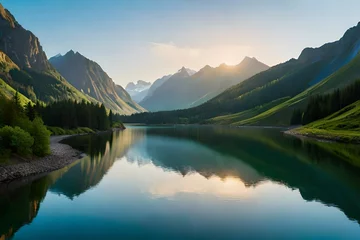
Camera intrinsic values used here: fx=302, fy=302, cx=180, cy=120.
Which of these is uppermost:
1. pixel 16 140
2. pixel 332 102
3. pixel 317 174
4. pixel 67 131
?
pixel 332 102

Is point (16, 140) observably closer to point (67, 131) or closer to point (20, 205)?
point (20, 205)

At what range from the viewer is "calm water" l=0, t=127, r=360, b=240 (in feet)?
99.1

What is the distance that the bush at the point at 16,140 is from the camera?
56.2 metres

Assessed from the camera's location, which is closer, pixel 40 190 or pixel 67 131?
pixel 40 190

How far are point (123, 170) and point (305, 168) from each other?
1567 inches

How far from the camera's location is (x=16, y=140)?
5691 cm

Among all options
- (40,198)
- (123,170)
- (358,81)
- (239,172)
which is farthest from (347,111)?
(40,198)

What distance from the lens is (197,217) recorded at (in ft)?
111

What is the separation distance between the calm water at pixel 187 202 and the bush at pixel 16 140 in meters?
7.77

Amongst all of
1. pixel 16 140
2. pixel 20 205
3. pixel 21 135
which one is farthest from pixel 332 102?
pixel 20 205

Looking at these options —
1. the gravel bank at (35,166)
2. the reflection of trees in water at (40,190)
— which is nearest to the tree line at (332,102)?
the reflection of trees in water at (40,190)

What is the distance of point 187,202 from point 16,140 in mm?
36516

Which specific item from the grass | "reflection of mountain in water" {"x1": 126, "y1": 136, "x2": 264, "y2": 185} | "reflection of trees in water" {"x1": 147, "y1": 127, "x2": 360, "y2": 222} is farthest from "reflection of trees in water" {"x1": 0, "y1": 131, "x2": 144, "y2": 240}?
the grass

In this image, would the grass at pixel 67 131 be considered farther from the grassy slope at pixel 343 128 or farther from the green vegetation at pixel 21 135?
the grassy slope at pixel 343 128
